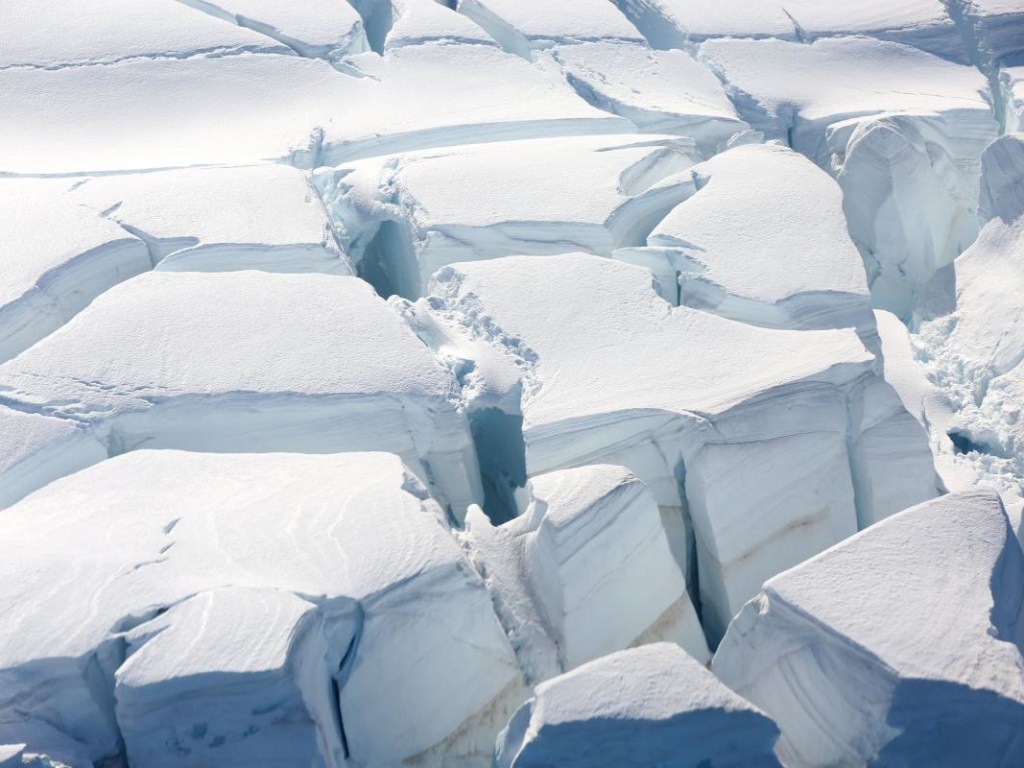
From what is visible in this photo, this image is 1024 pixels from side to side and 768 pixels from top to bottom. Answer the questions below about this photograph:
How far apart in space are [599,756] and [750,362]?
0.94 metres

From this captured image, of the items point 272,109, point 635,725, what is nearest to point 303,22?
point 272,109

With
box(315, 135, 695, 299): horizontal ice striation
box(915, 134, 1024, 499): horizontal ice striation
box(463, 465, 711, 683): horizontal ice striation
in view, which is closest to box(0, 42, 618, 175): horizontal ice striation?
box(315, 135, 695, 299): horizontal ice striation

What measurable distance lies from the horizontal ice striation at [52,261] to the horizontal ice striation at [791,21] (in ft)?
6.19

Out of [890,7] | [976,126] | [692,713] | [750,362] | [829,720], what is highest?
[890,7]

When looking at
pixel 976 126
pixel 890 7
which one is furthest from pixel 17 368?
pixel 890 7

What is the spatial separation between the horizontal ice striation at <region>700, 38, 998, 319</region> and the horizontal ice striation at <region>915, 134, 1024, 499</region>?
0.17 m

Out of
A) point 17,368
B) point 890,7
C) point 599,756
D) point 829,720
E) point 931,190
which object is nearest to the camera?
point 599,756

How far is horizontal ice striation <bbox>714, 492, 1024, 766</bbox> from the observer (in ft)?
5.00

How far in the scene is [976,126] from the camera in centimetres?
316

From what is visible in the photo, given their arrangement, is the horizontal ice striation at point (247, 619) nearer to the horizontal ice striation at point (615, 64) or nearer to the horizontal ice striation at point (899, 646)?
the horizontal ice striation at point (899, 646)

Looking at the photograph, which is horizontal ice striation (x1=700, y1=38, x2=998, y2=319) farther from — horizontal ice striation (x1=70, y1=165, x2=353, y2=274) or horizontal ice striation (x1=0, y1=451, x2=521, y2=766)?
horizontal ice striation (x1=0, y1=451, x2=521, y2=766)

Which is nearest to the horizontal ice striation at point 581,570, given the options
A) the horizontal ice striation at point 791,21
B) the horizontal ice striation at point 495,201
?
the horizontal ice striation at point 495,201

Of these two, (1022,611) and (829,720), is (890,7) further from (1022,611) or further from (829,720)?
(829,720)

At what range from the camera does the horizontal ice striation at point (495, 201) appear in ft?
8.27
